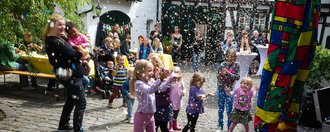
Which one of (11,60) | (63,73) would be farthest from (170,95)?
(11,60)

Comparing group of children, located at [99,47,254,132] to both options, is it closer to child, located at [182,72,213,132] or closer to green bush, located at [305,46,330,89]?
child, located at [182,72,213,132]

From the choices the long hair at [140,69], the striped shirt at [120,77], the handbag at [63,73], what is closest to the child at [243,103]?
the long hair at [140,69]

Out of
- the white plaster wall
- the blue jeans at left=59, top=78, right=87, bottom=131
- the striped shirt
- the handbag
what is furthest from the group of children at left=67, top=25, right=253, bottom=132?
the white plaster wall

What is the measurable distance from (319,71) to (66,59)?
16.7ft

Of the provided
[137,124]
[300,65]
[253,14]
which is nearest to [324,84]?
[137,124]

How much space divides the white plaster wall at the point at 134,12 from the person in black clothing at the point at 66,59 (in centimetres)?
929

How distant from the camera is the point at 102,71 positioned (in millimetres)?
8406

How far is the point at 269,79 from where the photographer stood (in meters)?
2.25

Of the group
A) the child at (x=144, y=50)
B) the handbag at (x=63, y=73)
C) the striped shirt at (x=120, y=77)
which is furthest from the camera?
the child at (x=144, y=50)

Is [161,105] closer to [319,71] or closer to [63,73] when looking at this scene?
[63,73]

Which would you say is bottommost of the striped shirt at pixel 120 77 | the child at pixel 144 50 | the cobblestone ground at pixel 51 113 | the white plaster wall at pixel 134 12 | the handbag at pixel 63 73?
the cobblestone ground at pixel 51 113

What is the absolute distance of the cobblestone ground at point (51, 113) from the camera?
218 inches

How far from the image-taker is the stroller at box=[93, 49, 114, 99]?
A: 838cm

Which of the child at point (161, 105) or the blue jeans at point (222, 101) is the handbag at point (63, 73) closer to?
the child at point (161, 105)
